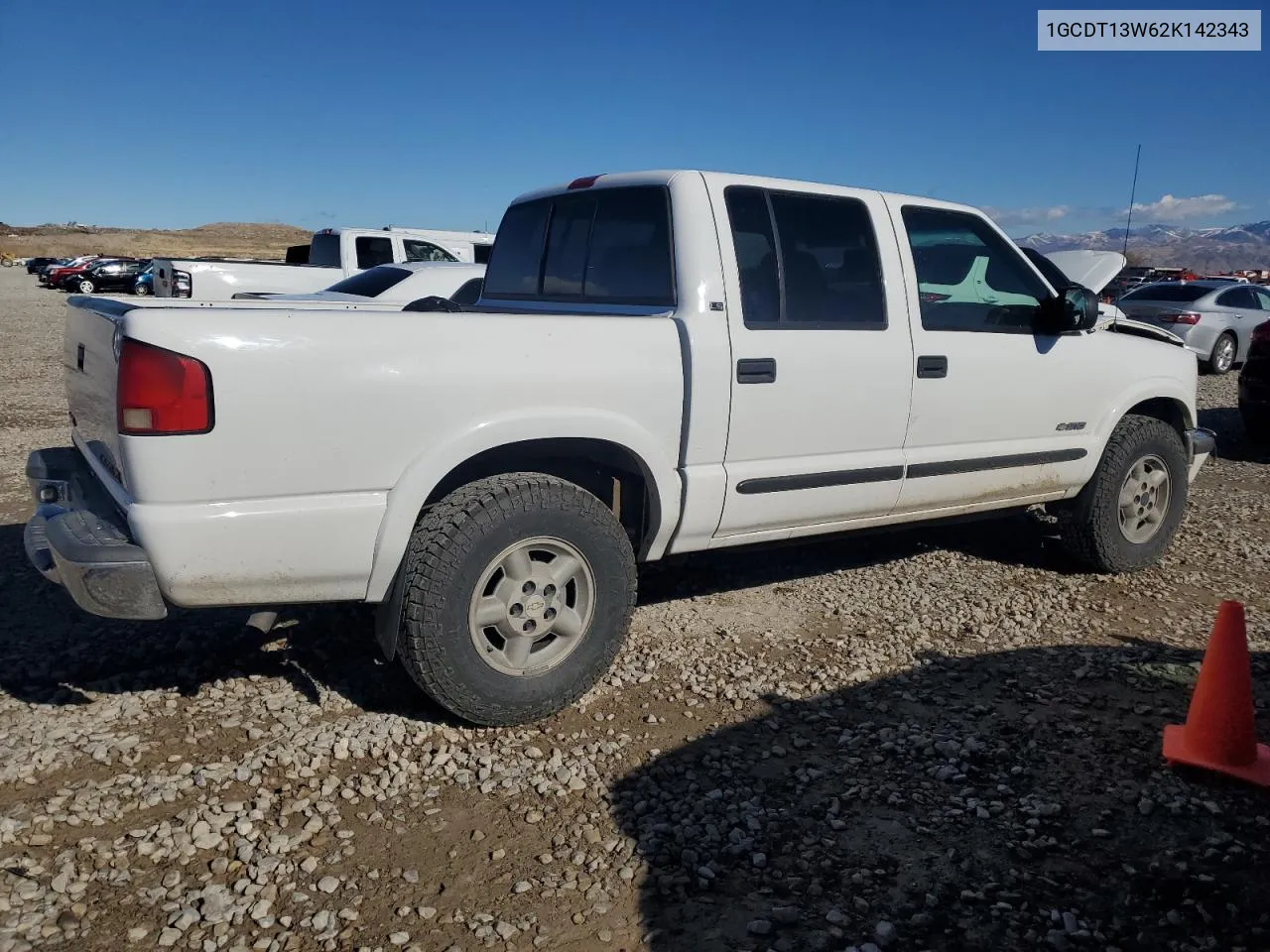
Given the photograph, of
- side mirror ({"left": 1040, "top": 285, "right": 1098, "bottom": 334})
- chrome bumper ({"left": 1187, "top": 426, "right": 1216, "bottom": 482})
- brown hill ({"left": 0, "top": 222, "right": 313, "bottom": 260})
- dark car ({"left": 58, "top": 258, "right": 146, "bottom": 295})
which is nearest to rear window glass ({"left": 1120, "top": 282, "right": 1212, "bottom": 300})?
chrome bumper ({"left": 1187, "top": 426, "right": 1216, "bottom": 482})

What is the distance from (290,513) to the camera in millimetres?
3062

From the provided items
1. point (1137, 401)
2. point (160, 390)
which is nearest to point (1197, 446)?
point (1137, 401)

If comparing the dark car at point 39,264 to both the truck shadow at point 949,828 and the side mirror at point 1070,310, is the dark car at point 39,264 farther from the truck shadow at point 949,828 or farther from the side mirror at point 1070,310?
the truck shadow at point 949,828

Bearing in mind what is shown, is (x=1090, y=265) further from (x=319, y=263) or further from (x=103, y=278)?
(x=103, y=278)

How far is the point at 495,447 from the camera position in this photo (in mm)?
3514

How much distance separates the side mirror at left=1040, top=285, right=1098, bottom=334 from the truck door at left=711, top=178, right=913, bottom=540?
0.96 m

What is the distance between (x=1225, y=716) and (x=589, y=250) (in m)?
3.09

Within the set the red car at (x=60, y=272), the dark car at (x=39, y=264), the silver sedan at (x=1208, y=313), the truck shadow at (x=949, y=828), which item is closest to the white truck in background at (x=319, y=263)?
the truck shadow at (x=949, y=828)

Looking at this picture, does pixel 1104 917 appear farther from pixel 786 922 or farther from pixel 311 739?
pixel 311 739

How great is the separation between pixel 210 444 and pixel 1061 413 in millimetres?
4015

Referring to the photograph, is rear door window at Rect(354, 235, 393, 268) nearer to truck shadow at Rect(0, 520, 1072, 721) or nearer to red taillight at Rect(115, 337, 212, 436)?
truck shadow at Rect(0, 520, 1072, 721)

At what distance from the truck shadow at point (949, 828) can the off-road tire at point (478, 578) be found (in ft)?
1.61

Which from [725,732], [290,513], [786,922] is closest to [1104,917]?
[786,922]

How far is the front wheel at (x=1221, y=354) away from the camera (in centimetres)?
1614
